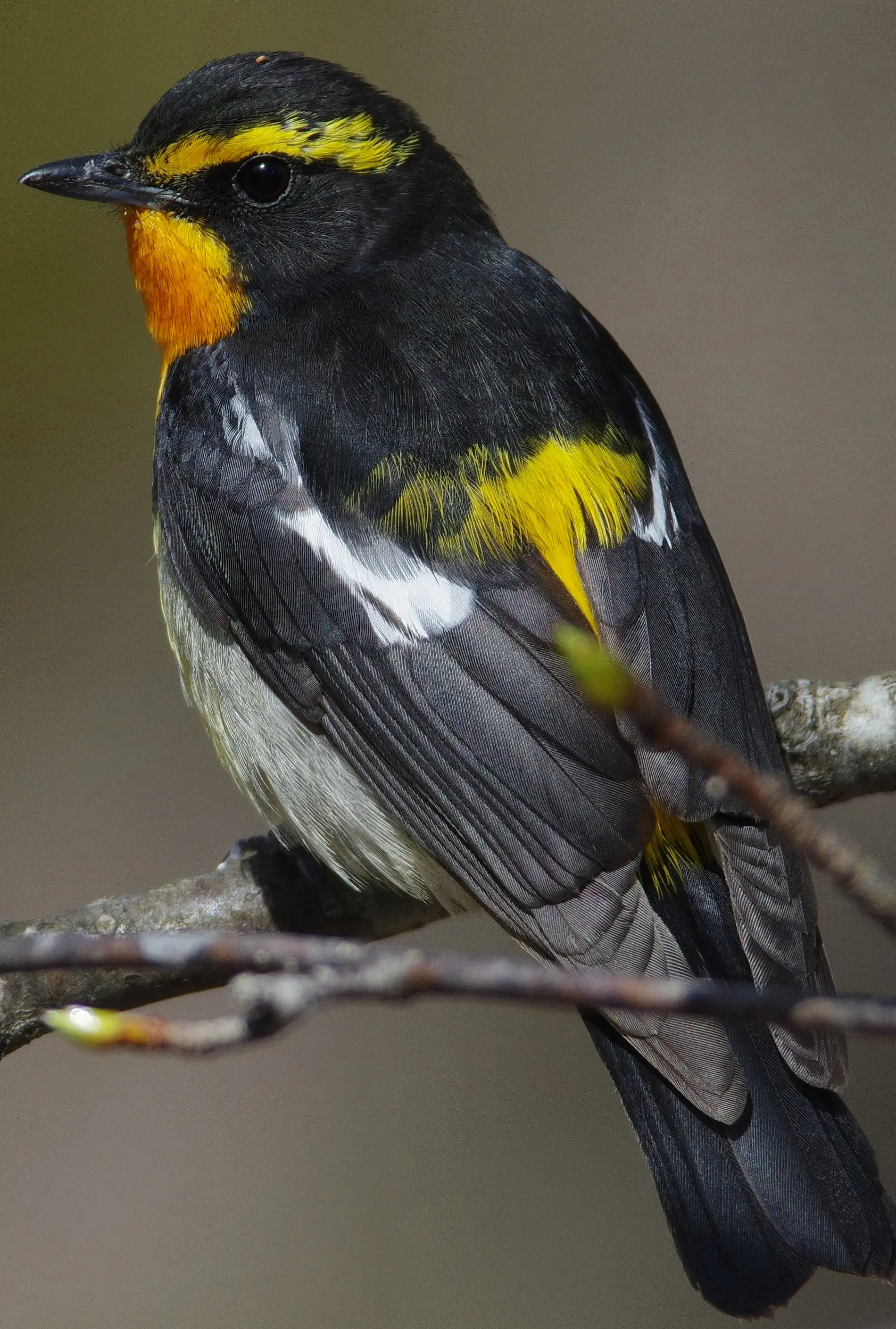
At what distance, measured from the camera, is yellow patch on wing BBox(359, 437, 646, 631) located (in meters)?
3.09

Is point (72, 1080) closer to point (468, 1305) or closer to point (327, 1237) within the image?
point (327, 1237)

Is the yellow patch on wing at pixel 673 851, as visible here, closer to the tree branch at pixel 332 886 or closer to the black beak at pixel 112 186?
the tree branch at pixel 332 886

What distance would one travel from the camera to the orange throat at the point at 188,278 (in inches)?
138

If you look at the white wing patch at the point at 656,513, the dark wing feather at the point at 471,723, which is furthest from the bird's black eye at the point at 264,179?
the white wing patch at the point at 656,513

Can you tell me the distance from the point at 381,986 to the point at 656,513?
230 cm

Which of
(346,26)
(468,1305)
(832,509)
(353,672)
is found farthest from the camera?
(346,26)

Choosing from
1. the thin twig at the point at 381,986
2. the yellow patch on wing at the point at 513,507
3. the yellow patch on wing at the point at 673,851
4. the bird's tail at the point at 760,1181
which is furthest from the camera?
the yellow patch on wing at the point at 513,507

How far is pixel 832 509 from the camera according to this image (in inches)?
259

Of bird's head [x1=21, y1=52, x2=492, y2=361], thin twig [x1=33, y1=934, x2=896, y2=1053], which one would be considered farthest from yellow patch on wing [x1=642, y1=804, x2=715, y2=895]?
thin twig [x1=33, y1=934, x2=896, y2=1053]

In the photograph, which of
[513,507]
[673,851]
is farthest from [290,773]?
[673,851]

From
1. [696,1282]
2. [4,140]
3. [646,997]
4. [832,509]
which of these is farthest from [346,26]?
[646,997]

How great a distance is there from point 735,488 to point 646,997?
577cm

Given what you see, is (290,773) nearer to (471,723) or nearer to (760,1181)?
(471,723)

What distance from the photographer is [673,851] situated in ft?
9.80
